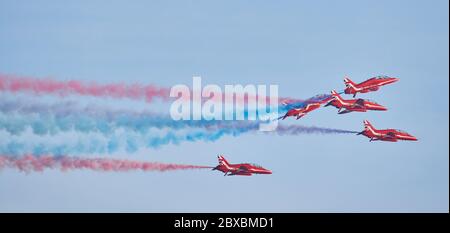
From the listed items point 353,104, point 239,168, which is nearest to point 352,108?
point 353,104

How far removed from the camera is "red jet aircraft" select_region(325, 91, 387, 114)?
11525cm

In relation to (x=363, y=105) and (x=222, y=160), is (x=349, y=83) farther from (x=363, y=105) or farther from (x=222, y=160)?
(x=222, y=160)

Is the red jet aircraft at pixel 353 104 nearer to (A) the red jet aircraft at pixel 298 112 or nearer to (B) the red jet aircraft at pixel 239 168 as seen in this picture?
(A) the red jet aircraft at pixel 298 112

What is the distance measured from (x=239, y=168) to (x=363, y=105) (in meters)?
11.5

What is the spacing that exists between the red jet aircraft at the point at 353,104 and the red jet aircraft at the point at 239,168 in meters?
7.68

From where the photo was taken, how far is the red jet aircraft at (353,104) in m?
115

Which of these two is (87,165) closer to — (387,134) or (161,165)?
(161,165)

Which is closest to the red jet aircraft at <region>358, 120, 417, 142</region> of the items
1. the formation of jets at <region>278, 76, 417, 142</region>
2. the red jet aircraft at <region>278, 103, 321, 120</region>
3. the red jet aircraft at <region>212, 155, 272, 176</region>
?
the formation of jets at <region>278, 76, 417, 142</region>

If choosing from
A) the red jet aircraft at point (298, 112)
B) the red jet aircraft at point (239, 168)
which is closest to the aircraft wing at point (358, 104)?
the red jet aircraft at point (298, 112)

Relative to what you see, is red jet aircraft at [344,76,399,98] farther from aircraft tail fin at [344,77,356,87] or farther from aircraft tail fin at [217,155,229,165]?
aircraft tail fin at [217,155,229,165]

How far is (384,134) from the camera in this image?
4540 inches
